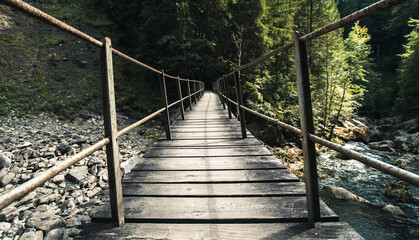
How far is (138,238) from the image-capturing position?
→ 111cm

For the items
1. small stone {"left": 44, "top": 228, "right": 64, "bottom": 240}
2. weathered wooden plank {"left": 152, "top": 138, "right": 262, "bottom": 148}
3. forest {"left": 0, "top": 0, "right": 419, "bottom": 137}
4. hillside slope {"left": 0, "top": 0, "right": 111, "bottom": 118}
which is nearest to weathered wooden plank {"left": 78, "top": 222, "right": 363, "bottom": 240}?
small stone {"left": 44, "top": 228, "right": 64, "bottom": 240}

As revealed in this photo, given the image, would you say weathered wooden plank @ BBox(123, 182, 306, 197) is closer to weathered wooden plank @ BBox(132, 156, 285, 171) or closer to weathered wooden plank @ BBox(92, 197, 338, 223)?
weathered wooden plank @ BBox(92, 197, 338, 223)

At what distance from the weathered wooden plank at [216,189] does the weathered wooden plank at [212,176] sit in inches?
2.4

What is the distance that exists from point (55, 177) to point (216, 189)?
4.36m

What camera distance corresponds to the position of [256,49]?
14289mm

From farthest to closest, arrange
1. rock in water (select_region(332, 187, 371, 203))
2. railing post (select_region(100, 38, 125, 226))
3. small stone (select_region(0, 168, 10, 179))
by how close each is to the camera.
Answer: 1. rock in water (select_region(332, 187, 371, 203))
2. small stone (select_region(0, 168, 10, 179))
3. railing post (select_region(100, 38, 125, 226))

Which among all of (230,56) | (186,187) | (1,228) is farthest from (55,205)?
(230,56)

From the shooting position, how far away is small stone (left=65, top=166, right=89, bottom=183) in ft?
14.5

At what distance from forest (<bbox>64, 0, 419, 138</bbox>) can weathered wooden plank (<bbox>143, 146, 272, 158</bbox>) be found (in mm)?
8185

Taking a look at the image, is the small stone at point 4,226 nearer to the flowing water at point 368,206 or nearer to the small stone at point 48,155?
the small stone at point 48,155

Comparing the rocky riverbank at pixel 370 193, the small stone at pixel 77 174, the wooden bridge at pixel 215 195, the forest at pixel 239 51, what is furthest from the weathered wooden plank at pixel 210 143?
the forest at pixel 239 51

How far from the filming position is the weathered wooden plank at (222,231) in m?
1.10

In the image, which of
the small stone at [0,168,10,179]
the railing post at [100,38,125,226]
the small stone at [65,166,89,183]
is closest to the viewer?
the railing post at [100,38,125,226]

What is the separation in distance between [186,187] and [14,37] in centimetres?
1828
